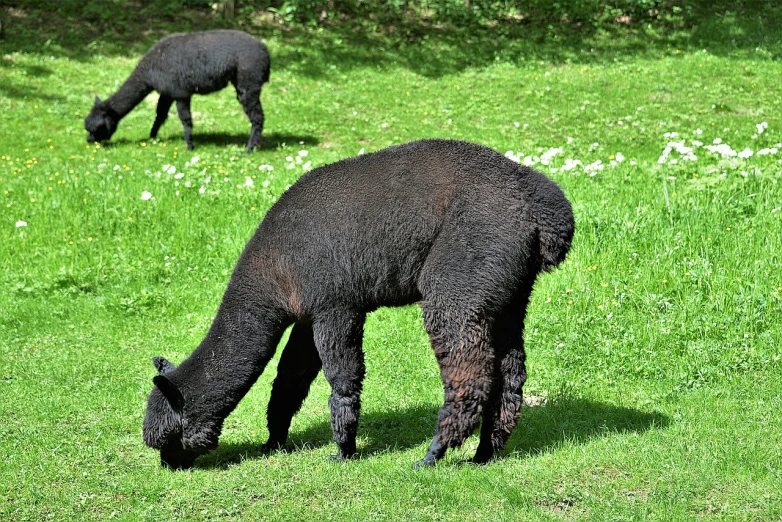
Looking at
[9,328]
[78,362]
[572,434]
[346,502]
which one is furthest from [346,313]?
[9,328]

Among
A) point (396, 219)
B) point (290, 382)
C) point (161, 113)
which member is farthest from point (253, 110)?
point (396, 219)

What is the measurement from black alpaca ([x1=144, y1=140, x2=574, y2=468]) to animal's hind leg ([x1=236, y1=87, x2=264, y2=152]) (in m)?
9.55

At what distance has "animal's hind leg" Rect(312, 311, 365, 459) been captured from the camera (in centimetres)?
625

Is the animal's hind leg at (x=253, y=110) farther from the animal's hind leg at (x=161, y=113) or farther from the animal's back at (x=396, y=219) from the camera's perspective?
the animal's back at (x=396, y=219)

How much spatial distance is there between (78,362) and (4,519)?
3252 millimetres

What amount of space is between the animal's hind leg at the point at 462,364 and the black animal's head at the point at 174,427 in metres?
1.66

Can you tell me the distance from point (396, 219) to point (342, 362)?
1020 mm

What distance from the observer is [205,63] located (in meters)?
15.7

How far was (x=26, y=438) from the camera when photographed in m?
7.11

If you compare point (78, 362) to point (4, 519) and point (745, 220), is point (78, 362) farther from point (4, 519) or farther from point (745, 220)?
point (745, 220)

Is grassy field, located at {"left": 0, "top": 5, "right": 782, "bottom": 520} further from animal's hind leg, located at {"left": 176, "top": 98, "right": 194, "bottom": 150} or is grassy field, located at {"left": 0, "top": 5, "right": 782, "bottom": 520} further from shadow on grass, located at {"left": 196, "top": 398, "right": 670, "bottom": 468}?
animal's hind leg, located at {"left": 176, "top": 98, "right": 194, "bottom": 150}

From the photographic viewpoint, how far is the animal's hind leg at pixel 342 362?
6246 mm

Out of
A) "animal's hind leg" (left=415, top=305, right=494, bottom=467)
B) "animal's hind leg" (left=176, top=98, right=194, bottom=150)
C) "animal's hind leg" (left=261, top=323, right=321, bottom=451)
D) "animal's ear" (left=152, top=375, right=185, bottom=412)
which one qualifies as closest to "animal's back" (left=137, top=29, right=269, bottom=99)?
"animal's hind leg" (left=176, top=98, right=194, bottom=150)

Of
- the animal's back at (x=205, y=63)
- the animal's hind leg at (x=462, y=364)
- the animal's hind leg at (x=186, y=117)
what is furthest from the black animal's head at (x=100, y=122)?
the animal's hind leg at (x=462, y=364)
